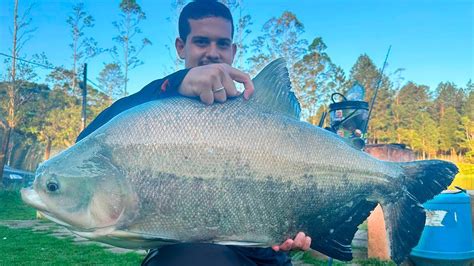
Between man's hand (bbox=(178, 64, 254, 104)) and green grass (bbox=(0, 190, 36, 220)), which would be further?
green grass (bbox=(0, 190, 36, 220))

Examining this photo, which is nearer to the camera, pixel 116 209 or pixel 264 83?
pixel 116 209

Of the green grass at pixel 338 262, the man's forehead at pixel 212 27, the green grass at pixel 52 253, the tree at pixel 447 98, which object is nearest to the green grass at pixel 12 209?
the green grass at pixel 52 253

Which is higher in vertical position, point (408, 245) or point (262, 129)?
point (262, 129)

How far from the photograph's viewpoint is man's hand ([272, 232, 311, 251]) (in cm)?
193

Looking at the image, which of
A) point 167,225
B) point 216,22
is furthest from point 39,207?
point 216,22

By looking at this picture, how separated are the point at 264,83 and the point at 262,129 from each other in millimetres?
238

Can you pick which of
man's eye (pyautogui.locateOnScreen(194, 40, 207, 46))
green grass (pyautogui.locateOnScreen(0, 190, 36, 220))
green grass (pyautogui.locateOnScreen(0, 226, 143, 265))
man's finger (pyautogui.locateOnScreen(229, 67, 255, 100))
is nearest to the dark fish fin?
man's finger (pyautogui.locateOnScreen(229, 67, 255, 100))

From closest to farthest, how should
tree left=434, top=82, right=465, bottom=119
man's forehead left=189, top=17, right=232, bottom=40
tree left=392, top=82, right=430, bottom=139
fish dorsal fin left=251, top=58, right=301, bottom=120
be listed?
fish dorsal fin left=251, top=58, right=301, bottom=120
man's forehead left=189, top=17, right=232, bottom=40
tree left=392, top=82, right=430, bottom=139
tree left=434, top=82, right=465, bottom=119

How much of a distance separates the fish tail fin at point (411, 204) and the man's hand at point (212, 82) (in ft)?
3.27

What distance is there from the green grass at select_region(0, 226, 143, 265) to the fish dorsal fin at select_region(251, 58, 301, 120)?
17.8 feet

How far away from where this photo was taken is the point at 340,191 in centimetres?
202

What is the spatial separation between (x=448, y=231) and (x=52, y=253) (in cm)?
651

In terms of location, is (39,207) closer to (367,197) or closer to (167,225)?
(167,225)

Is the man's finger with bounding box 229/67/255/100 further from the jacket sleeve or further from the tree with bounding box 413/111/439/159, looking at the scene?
the tree with bounding box 413/111/439/159
